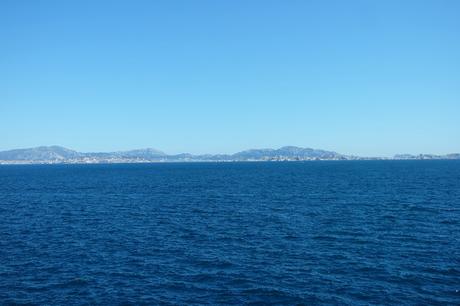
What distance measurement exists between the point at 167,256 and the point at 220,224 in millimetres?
18901

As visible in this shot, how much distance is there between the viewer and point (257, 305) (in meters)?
31.1

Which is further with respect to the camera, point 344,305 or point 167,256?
point 167,256

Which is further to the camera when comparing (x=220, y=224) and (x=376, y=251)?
→ (x=220, y=224)

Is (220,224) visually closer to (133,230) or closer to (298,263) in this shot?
(133,230)

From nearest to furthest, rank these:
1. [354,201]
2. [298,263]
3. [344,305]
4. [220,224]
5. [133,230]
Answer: [344,305], [298,263], [133,230], [220,224], [354,201]

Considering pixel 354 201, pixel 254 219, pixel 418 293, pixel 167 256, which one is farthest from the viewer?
pixel 354 201

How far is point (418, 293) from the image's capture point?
32875 mm

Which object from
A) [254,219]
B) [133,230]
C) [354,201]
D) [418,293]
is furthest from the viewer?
[354,201]

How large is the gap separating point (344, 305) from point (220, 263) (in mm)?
14577

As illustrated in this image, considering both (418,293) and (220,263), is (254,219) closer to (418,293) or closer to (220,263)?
(220,263)

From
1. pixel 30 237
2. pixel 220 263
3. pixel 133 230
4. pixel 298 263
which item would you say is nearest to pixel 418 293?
pixel 298 263

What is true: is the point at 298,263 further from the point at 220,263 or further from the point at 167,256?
the point at 167,256

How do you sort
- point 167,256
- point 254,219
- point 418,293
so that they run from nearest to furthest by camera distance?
point 418,293 → point 167,256 → point 254,219

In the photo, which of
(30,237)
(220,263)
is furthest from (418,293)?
(30,237)
